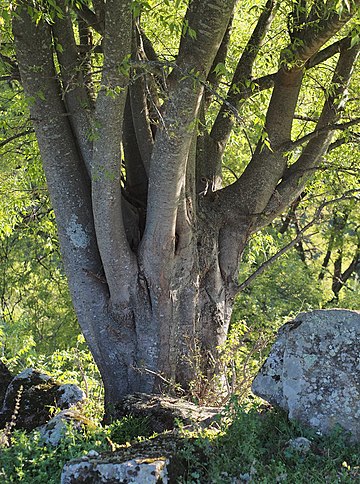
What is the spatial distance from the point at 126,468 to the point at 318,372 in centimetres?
186

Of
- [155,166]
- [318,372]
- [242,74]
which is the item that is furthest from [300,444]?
[242,74]

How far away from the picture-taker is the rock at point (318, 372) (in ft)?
16.3

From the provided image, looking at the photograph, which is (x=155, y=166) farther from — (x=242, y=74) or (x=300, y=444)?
(x=300, y=444)

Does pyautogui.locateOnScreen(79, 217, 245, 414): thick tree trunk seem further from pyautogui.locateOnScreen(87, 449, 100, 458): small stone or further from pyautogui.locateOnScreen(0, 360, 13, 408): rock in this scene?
pyautogui.locateOnScreen(87, 449, 100, 458): small stone

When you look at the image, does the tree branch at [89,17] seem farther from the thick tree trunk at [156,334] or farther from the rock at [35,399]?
the rock at [35,399]

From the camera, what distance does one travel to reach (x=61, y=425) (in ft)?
16.7

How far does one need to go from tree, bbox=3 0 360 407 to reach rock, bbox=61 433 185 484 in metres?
A: 2.29

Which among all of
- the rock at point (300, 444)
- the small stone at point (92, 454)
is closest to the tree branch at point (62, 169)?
the small stone at point (92, 454)

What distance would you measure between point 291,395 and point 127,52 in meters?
3.33

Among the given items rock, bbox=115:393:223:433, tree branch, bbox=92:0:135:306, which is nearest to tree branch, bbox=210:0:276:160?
tree branch, bbox=92:0:135:306

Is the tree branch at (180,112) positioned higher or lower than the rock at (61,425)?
higher

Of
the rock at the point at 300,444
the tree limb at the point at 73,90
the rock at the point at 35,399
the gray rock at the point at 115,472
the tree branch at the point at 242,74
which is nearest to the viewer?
the gray rock at the point at 115,472

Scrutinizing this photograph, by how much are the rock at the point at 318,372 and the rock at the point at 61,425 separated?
1.50 meters

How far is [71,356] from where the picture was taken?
9422 mm
